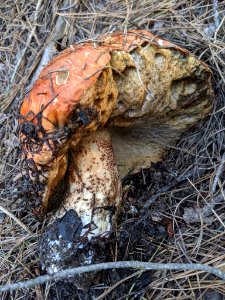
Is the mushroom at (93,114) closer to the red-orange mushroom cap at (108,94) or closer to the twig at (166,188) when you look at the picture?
the red-orange mushroom cap at (108,94)

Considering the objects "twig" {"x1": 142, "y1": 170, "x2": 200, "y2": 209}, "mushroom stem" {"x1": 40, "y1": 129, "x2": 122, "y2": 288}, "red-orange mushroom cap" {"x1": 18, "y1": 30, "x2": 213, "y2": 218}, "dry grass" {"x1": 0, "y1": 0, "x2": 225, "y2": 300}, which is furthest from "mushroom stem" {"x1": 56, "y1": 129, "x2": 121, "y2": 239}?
"dry grass" {"x1": 0, "y1": 0, "x2": 225, "y2": 300}

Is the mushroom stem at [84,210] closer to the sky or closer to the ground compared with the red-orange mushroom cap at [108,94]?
closer to the ground

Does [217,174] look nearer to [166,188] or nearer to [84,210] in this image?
[166,188]

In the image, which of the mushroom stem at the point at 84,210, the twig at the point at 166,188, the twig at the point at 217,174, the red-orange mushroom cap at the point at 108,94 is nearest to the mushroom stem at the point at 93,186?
the mushroom stem at the point at 84,210

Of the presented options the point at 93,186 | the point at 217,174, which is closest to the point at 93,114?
the point at 93,186

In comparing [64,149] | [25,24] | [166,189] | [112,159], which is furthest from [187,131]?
[25,24]

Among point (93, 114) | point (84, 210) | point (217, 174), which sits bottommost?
point (217, 174)
